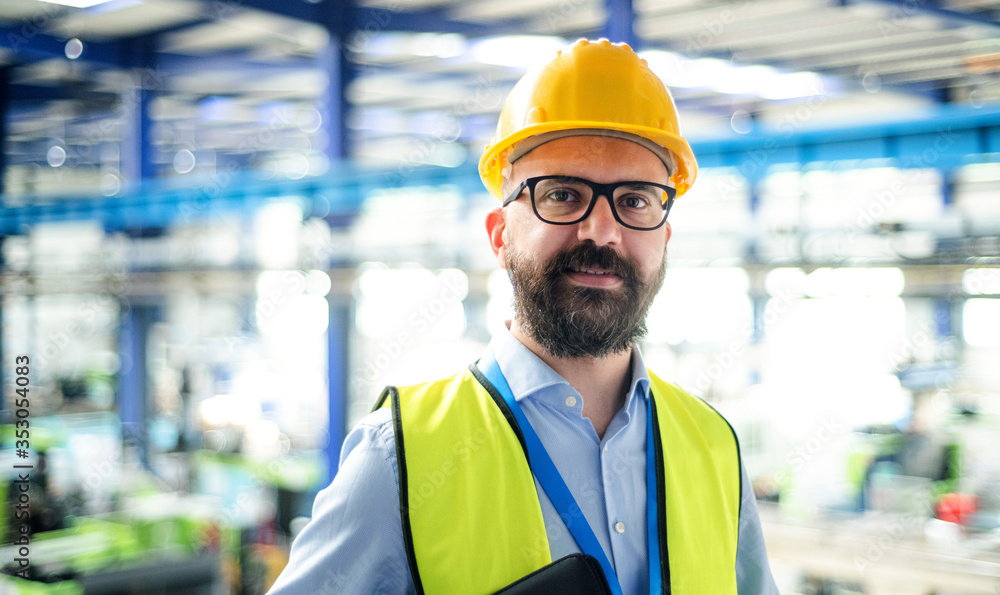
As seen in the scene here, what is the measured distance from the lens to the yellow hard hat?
5.10ft

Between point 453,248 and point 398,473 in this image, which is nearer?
point 398,473

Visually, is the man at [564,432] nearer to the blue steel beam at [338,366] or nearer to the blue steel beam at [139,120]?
the blue steel beam at [338,366]

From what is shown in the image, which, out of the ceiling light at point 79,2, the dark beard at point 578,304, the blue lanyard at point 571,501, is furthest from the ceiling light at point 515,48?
the blue lanyard at point 571,501

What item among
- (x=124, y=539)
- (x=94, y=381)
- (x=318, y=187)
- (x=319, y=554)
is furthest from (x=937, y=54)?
(x=94, y=381)

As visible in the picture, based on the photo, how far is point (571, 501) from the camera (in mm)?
1320

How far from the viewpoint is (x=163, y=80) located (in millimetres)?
10211

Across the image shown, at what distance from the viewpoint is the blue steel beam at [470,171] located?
3014mm

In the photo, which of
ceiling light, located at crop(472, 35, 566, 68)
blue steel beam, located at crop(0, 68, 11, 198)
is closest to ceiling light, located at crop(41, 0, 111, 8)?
blue steel beam, located at crop(0, 68, 11, 198)

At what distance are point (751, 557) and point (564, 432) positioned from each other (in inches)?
22.9

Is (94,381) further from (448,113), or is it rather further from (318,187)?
(318,187)

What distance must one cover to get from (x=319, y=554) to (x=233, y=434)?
11040 millimetres

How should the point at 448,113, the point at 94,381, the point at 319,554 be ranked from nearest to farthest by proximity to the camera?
the point at 319,554 → the point at 448,113 → the point at 94,381

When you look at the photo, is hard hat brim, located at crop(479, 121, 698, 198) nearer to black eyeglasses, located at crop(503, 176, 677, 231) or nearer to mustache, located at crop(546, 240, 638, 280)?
black eyeglasses, located at crop(503, 176, 677, 231)

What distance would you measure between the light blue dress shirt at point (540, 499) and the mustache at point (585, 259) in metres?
0.19
